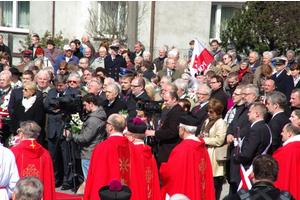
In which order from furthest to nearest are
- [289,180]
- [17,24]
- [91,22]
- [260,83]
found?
[17,24], [91,22], [260,83], [289,180]

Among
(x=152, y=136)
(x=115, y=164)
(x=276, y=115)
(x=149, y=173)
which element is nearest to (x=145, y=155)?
(x=149, y=173)

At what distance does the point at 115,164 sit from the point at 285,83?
20.6 ft

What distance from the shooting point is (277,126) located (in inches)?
339

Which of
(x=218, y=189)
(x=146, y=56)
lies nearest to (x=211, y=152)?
(x=218, y=189)

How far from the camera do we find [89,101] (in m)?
9.52

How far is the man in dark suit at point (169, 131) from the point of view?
910cm

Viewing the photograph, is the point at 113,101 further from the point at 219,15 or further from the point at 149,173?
the point at 219,15

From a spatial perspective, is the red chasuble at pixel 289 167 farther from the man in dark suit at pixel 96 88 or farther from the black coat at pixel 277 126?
the man in dark suit at pixel 96 88

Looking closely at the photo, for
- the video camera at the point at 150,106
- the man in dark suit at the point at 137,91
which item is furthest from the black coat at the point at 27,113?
the video camera at the point at 150,106

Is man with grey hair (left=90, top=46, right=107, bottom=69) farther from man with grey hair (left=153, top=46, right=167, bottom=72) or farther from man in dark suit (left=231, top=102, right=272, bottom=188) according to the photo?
man in dark suit (left=231, top=102, right=272, bottom=188)

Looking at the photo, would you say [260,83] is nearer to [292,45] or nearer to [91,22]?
[292,45]

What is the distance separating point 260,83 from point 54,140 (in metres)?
5.10

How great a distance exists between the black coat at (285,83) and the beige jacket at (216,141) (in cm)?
371

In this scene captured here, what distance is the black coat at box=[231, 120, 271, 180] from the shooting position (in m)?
8.08
